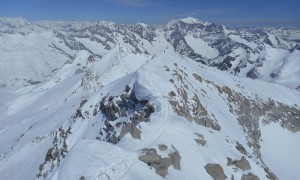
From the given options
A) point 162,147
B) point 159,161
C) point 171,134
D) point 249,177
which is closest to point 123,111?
point 171,134

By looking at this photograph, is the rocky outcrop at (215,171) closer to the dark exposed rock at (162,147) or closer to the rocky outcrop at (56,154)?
the dark exposed rock at (162,147)

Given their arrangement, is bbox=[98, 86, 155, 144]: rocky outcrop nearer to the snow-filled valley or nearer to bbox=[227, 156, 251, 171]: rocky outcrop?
the snow-filled valley

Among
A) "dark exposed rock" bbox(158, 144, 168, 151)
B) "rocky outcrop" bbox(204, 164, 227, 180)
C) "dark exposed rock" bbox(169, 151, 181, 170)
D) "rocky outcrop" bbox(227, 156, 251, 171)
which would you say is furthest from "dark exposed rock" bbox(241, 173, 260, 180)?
"dark exposed rock" bbox(158, 144, 168, 151)

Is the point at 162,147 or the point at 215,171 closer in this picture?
the point at 162,147

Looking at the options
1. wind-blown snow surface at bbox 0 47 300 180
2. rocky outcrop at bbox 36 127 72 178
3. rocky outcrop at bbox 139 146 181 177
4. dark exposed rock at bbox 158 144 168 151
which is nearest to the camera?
wind-blown snow surface at bbox 0 47 300 180

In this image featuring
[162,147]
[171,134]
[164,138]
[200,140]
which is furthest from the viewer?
[200,140]

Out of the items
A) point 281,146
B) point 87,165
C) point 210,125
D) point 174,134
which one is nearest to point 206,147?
point 174,134

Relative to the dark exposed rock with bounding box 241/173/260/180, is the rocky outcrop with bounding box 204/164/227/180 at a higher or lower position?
higher

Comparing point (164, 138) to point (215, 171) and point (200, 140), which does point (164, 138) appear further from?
point (215, 171)
